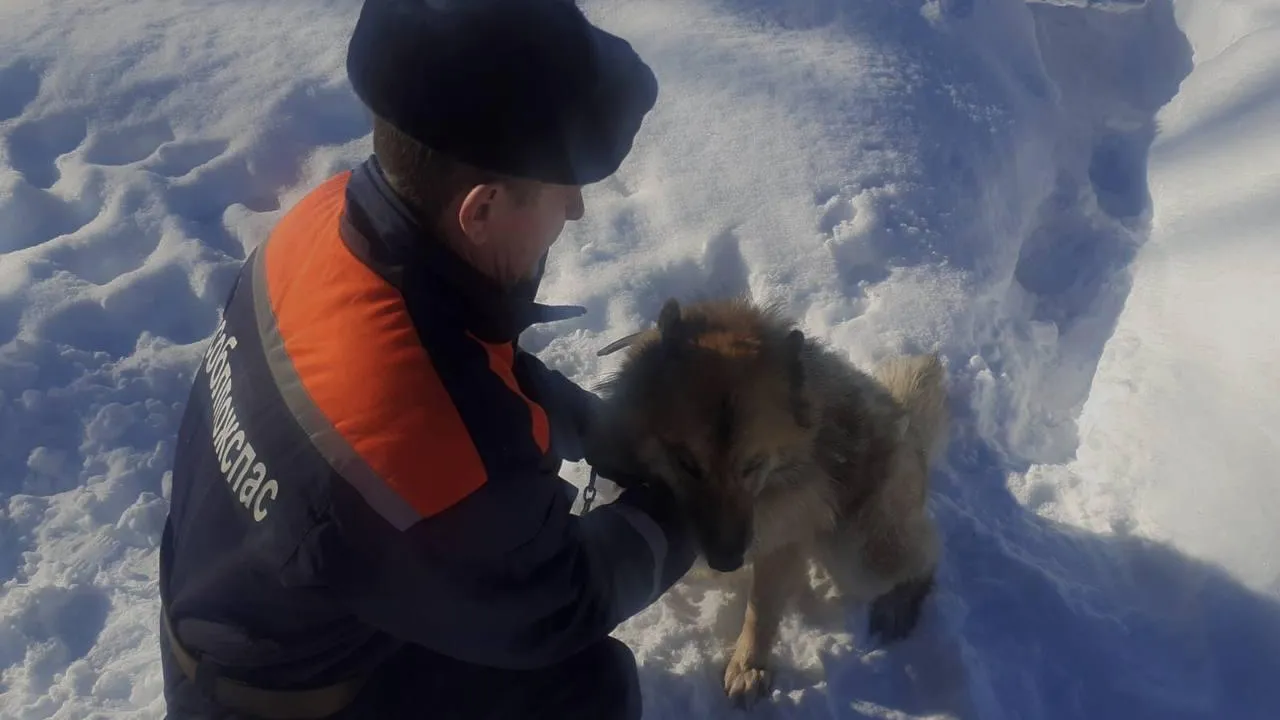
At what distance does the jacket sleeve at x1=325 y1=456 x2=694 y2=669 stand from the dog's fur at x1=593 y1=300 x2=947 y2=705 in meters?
0.51

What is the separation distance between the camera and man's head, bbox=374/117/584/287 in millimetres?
1753

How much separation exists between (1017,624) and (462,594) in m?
2.22

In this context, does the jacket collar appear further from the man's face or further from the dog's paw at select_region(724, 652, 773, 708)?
the dog's paw at select_region(724, 652, 773, 708)

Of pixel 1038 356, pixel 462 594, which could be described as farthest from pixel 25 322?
pixel 1038 356

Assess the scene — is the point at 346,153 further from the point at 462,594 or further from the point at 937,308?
the point at 462,594

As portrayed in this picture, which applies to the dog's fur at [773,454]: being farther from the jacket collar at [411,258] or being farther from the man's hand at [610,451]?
the jacket collar at [411,258]

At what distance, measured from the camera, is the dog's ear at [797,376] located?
2.65m

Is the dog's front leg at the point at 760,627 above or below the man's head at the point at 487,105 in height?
below

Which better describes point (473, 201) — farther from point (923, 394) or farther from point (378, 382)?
point (923, 394)

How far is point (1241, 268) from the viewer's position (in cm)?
414

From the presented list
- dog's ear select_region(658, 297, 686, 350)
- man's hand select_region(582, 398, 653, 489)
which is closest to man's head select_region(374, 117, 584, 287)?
dog's ear select_region(658, 297, 686, 350)

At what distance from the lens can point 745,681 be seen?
9.60 feet

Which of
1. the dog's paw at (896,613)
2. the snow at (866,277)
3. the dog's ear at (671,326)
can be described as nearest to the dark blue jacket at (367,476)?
the dog's ear at (671,326)

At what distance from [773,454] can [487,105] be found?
4.84 feet
